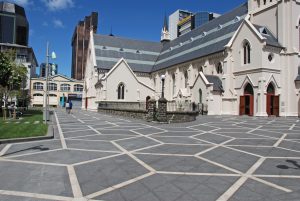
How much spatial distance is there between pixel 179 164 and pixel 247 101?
3125 cm

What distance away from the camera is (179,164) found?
7508mm

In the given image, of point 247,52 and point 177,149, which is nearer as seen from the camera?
point 177,149

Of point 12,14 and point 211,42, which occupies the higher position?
point 12,14

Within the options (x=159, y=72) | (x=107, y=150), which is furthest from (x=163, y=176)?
(x=159, y=72)

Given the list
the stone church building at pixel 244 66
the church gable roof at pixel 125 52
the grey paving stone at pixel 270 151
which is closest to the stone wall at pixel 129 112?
the stone church building at pixel 244 66

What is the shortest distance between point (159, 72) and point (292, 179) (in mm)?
53864

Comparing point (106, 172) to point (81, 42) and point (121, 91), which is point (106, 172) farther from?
point (81, 42)

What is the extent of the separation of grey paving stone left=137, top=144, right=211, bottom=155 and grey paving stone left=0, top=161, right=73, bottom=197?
3.60 m

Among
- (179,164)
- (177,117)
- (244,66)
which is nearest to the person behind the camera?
(179,164)

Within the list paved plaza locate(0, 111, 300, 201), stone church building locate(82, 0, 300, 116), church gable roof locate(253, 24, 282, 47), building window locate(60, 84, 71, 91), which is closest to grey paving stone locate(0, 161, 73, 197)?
paved plaza locate(0, 111, 300, 201)

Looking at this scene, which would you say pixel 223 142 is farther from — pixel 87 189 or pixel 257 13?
pixel 257 13

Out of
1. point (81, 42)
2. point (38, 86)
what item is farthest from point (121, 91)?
point (81, 42)

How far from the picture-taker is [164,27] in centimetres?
7525

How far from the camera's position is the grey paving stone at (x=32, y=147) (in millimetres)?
8984
